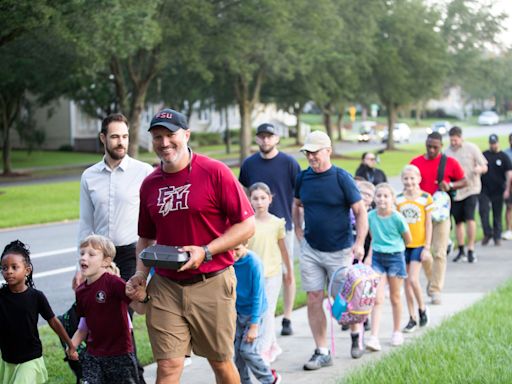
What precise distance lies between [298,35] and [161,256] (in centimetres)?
3605

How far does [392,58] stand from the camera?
54.5 meters

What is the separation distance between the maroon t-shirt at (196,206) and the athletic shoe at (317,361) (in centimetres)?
266

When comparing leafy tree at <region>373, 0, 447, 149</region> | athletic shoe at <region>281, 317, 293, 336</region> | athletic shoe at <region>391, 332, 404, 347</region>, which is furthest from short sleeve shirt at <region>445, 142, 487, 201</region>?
leafy tree at <region>373, 0, 447, 149</region>

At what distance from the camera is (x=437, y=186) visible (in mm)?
12094

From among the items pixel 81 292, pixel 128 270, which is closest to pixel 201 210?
pixel 81 292

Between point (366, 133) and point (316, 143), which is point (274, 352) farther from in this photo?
point (366, 133)

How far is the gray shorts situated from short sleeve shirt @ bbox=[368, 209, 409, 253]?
38.4 inches

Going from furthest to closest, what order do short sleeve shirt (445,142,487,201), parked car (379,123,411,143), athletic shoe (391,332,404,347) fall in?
parked car (379,123,411,143)
short sleeve shirt (445,142,487,201)
athletic shoe (391,332,404,347)

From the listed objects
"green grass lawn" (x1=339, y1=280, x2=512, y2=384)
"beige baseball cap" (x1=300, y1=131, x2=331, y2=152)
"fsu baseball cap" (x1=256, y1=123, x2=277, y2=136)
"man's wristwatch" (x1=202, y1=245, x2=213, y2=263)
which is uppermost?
"fsu baseball cap" (x1=256, y1=123, x2=277, y2=136)

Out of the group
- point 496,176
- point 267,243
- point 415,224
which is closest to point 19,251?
point 267,243

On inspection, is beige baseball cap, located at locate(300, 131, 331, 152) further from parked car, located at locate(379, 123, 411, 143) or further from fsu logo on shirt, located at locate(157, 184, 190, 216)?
parked car, located at locate(379, 123, 411, 143)

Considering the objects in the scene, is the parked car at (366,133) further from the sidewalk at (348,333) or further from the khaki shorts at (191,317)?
the khaki shorts at (191,317)

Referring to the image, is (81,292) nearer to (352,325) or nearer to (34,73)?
(352,325)

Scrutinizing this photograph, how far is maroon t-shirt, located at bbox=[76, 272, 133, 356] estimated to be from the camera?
21.0 feet
